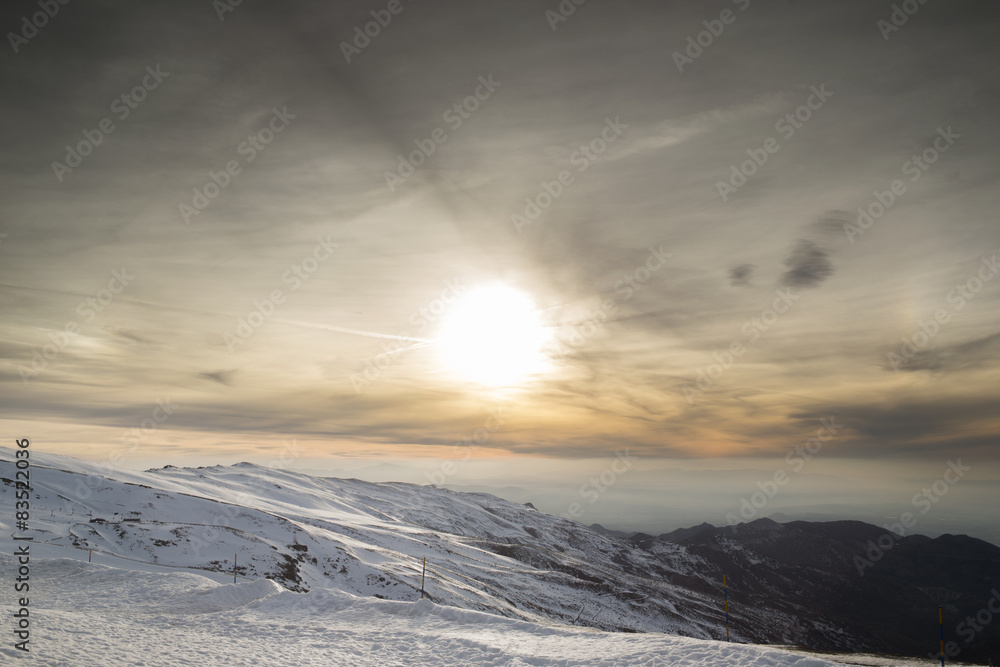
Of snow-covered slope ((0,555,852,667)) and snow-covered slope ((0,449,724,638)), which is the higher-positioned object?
snow-covered slope ((0,555,852,667))

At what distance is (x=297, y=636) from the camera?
1889cm

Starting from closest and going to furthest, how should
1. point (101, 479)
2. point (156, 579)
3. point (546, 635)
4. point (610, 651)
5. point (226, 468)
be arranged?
1. point (610, 651)
2. point (546, 635)
3. point (156, 579)
4. point (101, 479)
5. point (226, 468)

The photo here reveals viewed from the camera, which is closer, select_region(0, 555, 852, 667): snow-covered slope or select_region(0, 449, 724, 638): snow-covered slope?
select_region(0, 555, 852, 667): snow-covered slope

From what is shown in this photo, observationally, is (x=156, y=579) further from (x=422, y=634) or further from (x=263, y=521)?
(x=263, y=521)

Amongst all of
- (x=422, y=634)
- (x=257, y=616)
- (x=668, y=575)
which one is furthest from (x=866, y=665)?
(x=668, y=575)

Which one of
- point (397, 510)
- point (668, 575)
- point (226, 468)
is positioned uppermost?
point (226, 468)

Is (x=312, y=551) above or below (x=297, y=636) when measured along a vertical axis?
below

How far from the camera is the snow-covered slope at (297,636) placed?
15.5 metres

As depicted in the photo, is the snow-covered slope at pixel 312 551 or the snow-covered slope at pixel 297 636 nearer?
the snow-covered slope at pixel 297 636

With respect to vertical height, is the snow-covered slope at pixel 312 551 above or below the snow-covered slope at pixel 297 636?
below

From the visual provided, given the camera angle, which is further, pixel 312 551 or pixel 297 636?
pixel 312 551

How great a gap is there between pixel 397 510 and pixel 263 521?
109 m

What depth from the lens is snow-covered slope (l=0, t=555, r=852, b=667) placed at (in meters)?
15.5

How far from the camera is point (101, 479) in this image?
7338 cm
